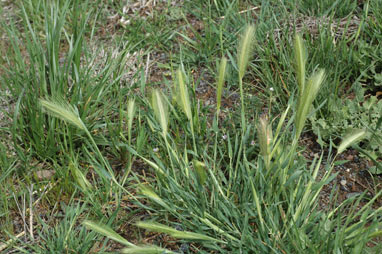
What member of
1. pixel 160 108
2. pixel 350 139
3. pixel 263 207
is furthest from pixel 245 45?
pixel 263 207

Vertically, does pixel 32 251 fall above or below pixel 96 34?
below

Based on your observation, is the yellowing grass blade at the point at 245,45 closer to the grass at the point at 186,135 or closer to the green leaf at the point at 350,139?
the grass at the point at 186,135

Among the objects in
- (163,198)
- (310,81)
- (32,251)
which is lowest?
(32,251)

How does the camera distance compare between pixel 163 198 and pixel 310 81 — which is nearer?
pixel 310 81

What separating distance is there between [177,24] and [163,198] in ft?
4.84

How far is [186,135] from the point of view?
2.14m

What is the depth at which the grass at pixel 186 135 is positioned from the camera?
177 centimetres

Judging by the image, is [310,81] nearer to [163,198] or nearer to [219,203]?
[219,203]

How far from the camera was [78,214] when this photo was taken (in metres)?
2.03

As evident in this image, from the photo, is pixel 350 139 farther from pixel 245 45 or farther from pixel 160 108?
pixel 160 108

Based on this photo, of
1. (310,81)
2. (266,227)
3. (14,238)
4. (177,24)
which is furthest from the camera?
(177,24)

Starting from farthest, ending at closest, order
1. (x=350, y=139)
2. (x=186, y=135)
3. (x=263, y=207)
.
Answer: (x=186, y=135), (x=263, y=207), (x=350, y=139)

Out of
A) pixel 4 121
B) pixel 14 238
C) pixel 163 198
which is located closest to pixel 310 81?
pixel 163 198

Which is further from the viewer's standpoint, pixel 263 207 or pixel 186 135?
pixel 186 135
